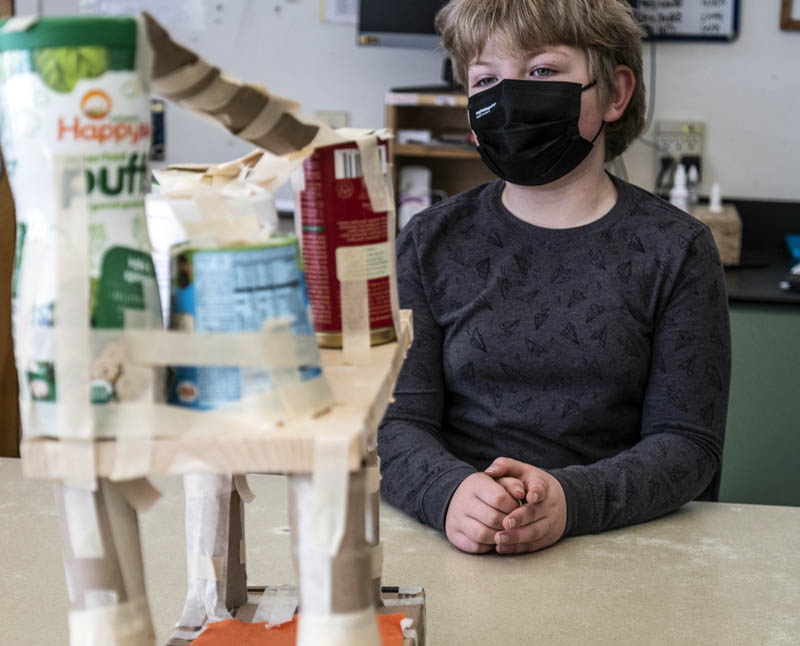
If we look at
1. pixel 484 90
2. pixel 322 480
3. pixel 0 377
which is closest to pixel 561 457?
pixel 484 90

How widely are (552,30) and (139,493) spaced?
94cm

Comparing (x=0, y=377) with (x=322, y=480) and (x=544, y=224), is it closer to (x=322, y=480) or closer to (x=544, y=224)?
(x=544, y=224)

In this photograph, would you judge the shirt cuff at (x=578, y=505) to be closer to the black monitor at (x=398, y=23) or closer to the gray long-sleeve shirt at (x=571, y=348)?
the gray long-sleeve shirt at (x=571, y=348)

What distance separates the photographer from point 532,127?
4.58ft

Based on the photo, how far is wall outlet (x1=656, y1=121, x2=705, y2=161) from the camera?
2742mm

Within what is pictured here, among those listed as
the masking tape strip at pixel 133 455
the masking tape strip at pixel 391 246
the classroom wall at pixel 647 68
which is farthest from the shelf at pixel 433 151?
the masking tape strip at pixel 133 455

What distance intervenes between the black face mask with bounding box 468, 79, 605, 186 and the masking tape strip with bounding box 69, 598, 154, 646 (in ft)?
3.03

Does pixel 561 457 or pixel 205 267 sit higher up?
pixel 205 267

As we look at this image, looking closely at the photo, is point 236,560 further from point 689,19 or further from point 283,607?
point 689,19

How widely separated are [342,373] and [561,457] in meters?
0.75

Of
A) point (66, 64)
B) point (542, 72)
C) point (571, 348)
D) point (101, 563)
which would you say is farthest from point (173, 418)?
point (542, 72)

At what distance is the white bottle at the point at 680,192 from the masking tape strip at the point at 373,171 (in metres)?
1.97

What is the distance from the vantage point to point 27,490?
51.3 inches

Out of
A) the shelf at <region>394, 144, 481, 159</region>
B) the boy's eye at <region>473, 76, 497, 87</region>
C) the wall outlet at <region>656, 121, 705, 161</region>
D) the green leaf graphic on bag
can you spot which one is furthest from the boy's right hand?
the wall outlet at <region>656, 121, 705, 161</region>
